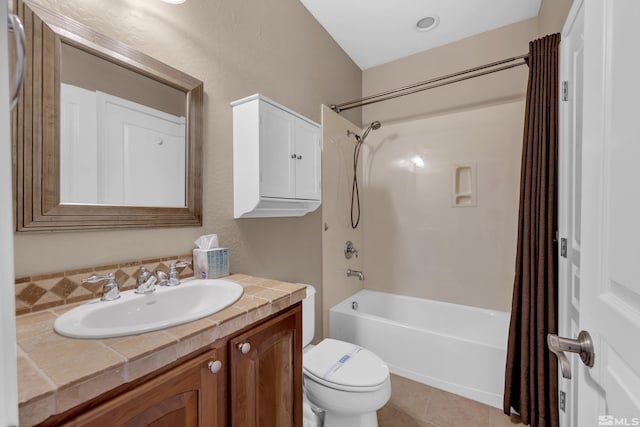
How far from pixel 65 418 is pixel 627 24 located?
125 centimetres

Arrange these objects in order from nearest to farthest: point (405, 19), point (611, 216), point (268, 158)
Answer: point (611, 216) → point (268, 158) → point (405, 19)

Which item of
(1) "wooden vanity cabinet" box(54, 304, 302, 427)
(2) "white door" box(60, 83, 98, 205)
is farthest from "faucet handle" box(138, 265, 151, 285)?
(1) "wooden vanity cabinet" box(54, 304, 302, 427)

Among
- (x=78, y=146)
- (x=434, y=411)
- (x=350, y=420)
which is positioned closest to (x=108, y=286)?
(x=78, y=146)

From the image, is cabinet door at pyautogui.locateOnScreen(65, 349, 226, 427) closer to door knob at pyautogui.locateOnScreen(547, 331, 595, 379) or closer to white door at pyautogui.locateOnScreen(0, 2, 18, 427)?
white door at pyautogui.locateOnScreen(0, 2, 18, 427)

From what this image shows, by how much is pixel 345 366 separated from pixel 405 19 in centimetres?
250

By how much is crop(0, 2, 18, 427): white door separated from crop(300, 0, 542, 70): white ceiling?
2.19 metres

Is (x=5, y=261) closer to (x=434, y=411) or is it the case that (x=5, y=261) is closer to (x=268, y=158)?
(x=268, y=158)

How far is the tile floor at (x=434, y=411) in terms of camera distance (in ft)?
5.25

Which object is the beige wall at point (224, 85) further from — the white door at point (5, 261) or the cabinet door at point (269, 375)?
the white door at point (5, 261)

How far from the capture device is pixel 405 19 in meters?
2.13

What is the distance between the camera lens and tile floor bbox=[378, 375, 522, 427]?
5.25ft

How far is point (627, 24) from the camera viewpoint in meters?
0.49

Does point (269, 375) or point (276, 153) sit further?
point (276, 153)

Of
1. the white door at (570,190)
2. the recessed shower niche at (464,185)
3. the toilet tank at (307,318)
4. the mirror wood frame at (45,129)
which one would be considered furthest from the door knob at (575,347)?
the recessed shower niche at (464,185)
